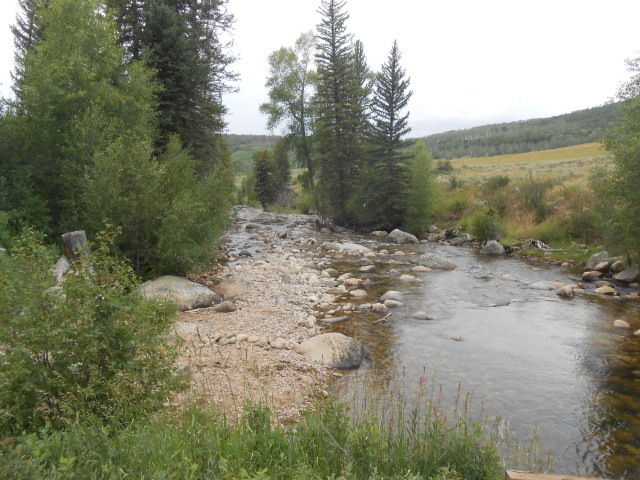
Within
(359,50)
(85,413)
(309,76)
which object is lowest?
(85,413)

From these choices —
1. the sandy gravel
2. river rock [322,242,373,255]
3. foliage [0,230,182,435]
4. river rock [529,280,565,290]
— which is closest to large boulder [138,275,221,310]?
the sandy gravel

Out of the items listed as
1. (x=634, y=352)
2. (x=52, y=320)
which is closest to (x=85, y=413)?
(x=52, y=320)

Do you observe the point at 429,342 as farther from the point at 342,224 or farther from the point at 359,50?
the point at 359,50

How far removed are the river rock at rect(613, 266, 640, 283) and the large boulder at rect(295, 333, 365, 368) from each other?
487 inches

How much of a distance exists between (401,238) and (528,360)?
1801 cm

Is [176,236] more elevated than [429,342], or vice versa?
[176,236]

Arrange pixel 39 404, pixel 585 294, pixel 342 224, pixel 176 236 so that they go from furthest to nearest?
pixel 342 224
pixel 585 294
pixel 176 236
pixel 39 404

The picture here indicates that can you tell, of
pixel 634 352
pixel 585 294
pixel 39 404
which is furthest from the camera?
pixel 585 294

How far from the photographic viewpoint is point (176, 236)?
473 inches

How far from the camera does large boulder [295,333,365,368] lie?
816cm

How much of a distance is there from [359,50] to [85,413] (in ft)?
135

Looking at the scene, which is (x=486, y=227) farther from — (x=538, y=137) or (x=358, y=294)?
(x=538, y=137)

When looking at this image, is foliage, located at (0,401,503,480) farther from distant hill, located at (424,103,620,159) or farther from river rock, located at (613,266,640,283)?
distant hill, located at (424,103,620,159)

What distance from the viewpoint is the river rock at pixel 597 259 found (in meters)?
17.2
